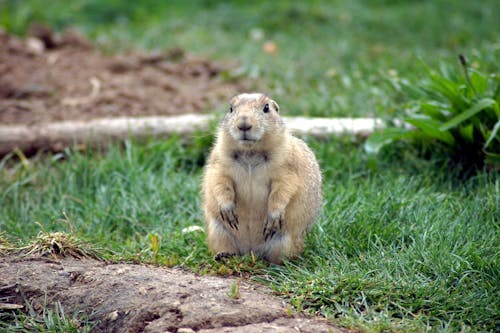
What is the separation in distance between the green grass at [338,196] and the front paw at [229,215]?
0.90ft

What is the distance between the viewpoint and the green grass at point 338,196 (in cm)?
407

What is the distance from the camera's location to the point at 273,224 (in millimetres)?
4566

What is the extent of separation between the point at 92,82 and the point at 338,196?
391 centimetres

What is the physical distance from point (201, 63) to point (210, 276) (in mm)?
4952

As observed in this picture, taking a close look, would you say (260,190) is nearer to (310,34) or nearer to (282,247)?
(282,247)

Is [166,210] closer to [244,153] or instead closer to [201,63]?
[244,153]

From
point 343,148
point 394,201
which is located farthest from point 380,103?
point 394,201

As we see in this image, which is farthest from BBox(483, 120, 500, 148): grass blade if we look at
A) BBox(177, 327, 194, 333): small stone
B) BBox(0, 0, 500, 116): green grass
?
BBox(177, 327, 194, 333): small stone

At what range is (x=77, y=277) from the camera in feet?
14.2

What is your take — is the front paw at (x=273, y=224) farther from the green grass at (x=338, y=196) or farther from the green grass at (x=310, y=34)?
the green grass at (x=310, y=34)

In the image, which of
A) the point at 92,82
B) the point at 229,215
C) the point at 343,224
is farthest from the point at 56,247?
the point at 92,82

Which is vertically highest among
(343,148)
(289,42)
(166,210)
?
(289,42)

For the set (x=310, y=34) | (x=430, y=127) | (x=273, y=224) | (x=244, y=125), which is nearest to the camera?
(x=244, y=125)

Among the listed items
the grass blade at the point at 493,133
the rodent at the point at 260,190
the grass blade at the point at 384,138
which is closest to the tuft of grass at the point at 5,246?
the rodent at the point at 260,190
